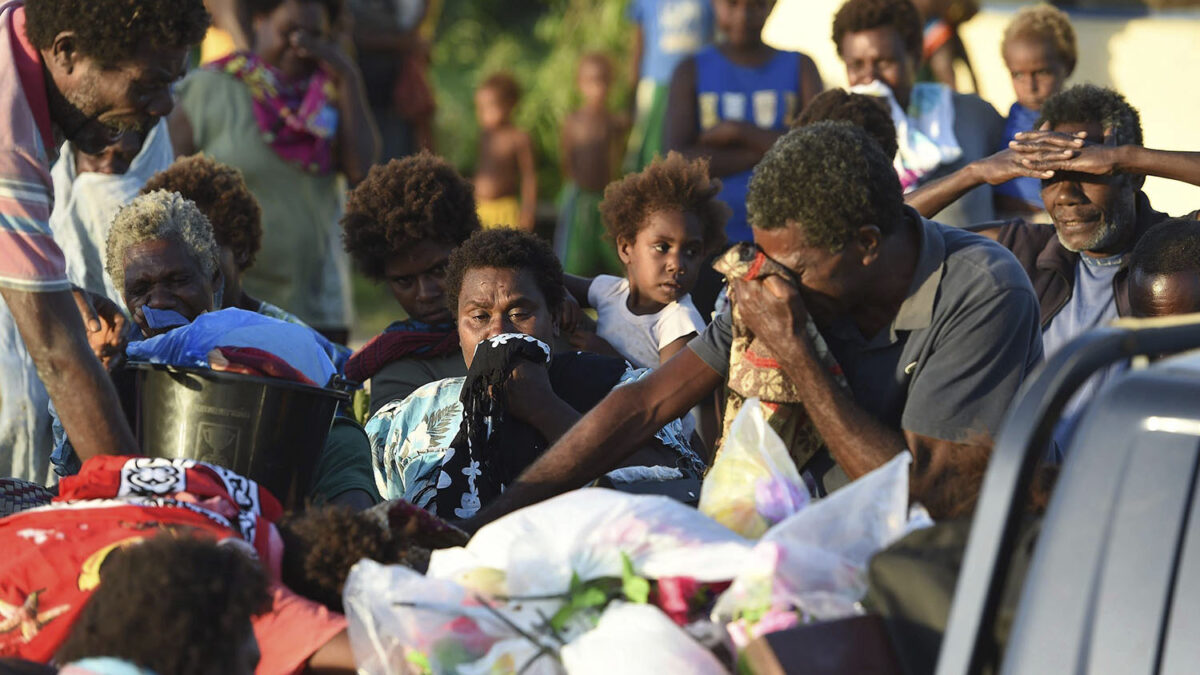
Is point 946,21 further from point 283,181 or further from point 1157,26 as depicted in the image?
point 283,181

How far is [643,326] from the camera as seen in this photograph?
18.0 ft

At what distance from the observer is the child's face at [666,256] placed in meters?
5.60

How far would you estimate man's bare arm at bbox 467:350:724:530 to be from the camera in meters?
3.85

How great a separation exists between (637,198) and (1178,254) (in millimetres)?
1954

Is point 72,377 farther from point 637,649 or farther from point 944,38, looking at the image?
point 944,38

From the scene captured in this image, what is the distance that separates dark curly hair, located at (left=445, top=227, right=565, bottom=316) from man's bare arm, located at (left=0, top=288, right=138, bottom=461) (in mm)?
1522

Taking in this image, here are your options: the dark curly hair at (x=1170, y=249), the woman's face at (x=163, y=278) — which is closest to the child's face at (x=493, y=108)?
the woman's face at (x=163, y=278)

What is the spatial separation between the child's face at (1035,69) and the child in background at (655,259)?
6.49 ft

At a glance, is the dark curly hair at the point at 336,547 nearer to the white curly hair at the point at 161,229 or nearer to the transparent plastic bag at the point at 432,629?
the transparent plastic bag at the point at 432,629

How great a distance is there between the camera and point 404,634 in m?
2.88

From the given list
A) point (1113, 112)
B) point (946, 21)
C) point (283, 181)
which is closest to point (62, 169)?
point (283, 181)

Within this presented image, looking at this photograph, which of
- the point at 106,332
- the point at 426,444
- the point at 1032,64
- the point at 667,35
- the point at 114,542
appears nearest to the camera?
the point at 114,542

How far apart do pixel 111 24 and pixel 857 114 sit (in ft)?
9.37

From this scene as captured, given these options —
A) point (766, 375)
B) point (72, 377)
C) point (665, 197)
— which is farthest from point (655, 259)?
point (72, 377)
